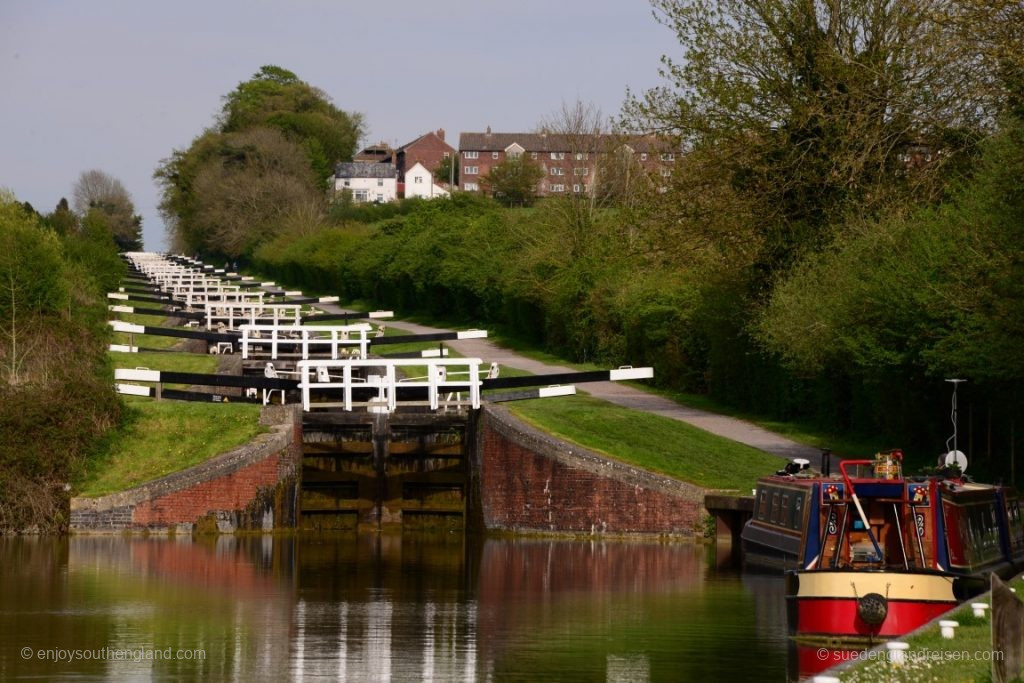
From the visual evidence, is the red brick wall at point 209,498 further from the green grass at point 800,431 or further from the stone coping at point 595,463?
the green grass at point 800,431

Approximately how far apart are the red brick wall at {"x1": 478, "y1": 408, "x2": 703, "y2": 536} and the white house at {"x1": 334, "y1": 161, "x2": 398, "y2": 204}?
5997 inches

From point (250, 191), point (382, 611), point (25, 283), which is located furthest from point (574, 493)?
point (250, 191)

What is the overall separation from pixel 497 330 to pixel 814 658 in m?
42.2

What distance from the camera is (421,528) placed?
108ft

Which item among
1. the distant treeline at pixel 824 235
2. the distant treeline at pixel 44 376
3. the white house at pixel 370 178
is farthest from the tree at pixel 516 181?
the white house at pixel 370 178

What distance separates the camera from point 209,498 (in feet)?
100

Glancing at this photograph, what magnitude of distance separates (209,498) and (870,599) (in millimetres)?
15900

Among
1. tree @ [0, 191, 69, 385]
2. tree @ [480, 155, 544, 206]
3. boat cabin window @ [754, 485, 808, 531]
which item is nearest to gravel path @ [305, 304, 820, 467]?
boat cabin window @ [754, 485, 808, 531]

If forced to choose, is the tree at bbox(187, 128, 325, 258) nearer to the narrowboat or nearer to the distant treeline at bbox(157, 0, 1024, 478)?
the distant treeline at bbox(157, 0, 1024, 478)

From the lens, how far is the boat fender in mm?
17734

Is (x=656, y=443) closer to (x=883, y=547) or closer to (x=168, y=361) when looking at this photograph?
(x=883, y=547)

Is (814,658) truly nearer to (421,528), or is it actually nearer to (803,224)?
(421,528)

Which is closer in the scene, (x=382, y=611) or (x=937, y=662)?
(x=937, y=662)

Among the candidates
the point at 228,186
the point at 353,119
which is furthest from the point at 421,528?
the point at 353,119
